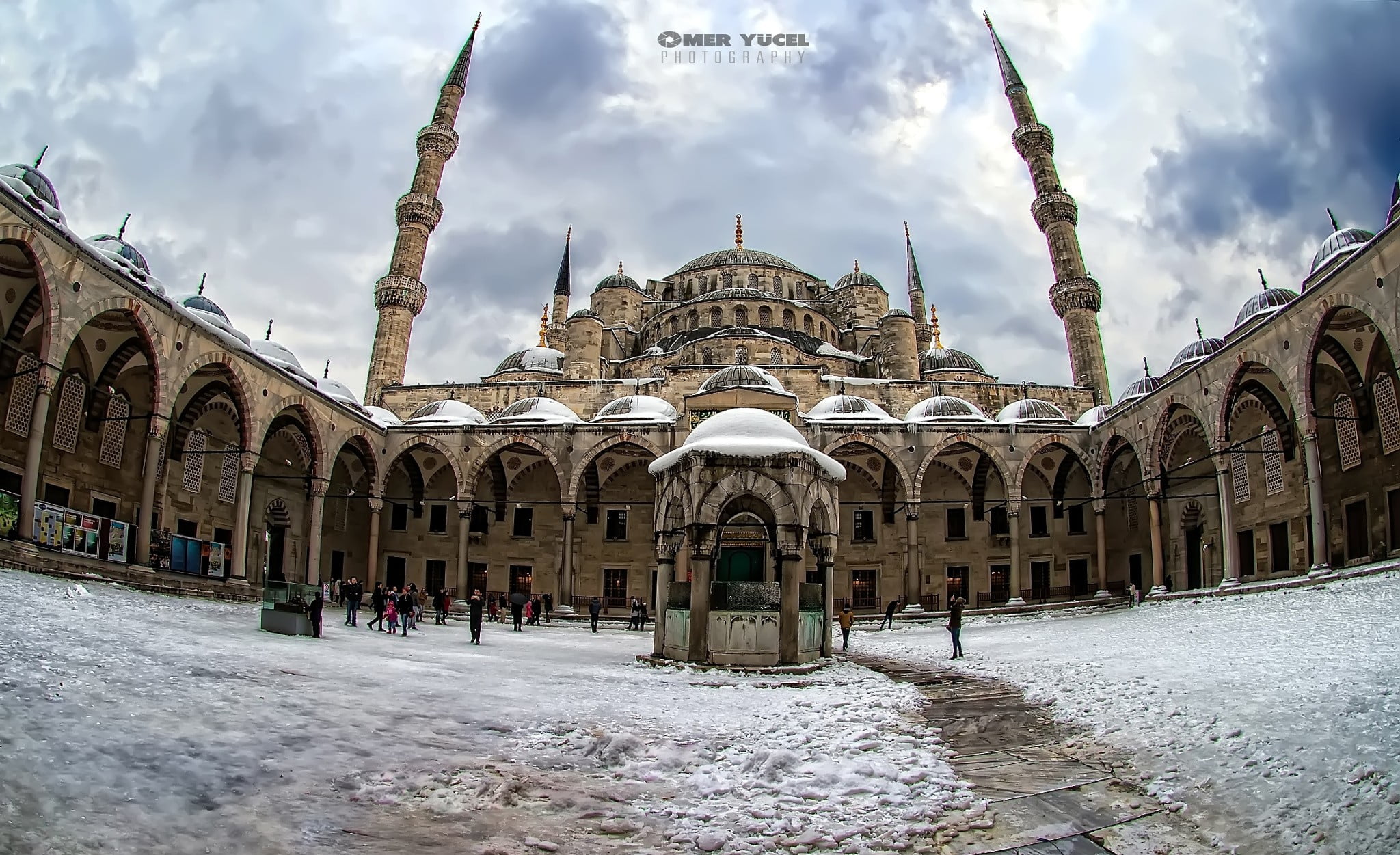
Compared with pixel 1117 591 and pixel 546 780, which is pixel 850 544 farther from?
pixel 546 780

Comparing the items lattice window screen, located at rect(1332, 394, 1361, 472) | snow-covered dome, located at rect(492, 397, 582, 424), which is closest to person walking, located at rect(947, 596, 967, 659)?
lattice window screen, located at rect(1332, 394, 1361, 472)

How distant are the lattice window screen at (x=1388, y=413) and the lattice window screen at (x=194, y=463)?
24160 mm

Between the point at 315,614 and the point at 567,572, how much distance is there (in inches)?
506

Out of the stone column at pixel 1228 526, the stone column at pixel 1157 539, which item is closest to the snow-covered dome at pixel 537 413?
the stone column at pixel 1157 539

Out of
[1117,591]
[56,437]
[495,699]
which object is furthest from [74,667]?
[1117,591]

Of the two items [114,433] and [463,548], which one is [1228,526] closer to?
[463,548]

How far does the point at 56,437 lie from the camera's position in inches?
604

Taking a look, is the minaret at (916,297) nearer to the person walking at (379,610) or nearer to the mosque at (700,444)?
the mosque at (700,444)

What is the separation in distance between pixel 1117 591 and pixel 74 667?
24.2 meters

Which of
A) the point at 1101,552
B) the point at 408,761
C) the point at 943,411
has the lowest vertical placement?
the point at 408,761

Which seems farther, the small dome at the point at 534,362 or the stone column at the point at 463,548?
the small dome at the point at 534,362

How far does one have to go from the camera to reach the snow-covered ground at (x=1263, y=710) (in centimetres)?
363

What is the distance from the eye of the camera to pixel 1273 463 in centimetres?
1836

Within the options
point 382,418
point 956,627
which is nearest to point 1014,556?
point 956,627
